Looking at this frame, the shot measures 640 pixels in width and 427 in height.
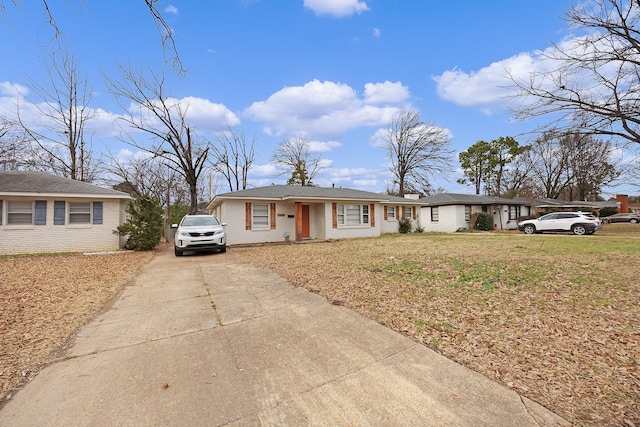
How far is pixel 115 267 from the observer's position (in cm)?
812

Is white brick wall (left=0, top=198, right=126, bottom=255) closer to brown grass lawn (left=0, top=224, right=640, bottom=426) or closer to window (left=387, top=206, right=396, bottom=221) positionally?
brown grass lawn (left=0, top=224, right=640, bottom=426)

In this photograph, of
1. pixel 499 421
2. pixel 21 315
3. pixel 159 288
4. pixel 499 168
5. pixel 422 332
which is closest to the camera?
pixel 499 421

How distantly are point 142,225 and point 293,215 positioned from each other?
24.8 ft

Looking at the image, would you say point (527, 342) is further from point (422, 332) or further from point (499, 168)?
point (499, 168)

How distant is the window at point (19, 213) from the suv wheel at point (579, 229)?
2946 centimetres

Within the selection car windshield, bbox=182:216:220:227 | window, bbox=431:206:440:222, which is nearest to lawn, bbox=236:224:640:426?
car windshield, bbox=182:216:220:227

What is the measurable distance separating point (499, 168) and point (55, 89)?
43.9m

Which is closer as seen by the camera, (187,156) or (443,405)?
(443,405)

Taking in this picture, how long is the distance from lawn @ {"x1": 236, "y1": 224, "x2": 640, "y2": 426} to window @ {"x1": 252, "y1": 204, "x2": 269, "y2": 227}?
24.9 feet

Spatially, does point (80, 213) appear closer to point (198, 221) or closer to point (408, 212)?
point (198, 221)

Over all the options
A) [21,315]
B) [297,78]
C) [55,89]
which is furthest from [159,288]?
[55,89]

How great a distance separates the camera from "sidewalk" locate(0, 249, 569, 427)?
1.89 metres

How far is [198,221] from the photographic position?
36.8 feet

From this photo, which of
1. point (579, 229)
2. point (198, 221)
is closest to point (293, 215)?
point (198, 221)
